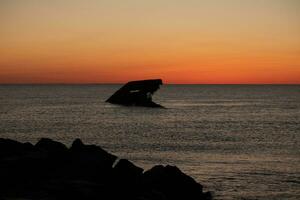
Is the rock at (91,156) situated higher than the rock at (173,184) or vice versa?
the rock at (91,156)

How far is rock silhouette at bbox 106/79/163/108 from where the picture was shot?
9719cm

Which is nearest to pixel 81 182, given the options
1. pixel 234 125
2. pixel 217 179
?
pixel 217 179

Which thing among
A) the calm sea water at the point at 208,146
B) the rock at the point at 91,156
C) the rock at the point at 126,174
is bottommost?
the calm sea water at the point at 208,146

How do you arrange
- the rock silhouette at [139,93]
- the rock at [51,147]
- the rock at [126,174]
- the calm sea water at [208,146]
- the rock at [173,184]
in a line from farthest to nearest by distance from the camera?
the rock silhouette at [139,93]
the calm sea water at [208,146]
the rock at [51,147]
the rock at [173,184]
the rock at [126,174]

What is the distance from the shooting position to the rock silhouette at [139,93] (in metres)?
97.2

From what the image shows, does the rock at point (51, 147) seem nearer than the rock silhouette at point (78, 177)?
No

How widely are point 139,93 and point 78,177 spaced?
278 ft

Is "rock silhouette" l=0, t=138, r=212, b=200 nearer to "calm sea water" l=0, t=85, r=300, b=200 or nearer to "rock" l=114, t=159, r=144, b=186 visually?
"rock" l=114, t=159, r=144, b=186

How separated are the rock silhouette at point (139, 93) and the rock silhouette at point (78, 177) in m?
72.7

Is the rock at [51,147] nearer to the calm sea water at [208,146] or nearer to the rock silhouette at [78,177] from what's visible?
the rock silhouette at [78,177]

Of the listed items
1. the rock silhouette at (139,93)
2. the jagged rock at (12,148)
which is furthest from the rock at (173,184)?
the rock silhouette at (139,93)

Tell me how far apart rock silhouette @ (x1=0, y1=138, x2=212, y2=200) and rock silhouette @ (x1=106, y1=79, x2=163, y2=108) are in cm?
7275

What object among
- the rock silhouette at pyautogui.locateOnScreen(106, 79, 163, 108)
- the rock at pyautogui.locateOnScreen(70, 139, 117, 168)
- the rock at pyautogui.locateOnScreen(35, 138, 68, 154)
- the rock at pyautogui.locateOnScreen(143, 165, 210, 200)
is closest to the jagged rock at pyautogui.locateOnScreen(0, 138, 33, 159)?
the rock at pyautogui.locateOnScreen(35, 138, 68, 154)

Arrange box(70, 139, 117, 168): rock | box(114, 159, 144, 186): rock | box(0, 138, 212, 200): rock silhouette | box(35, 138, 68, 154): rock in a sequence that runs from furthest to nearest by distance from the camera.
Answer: box(35, 138, 68, 154): rock, box(70, 139, 117, 168): rock, box(114, 159, 144, 186): rock, box(0, 138, 212, 200): rock silhouette
